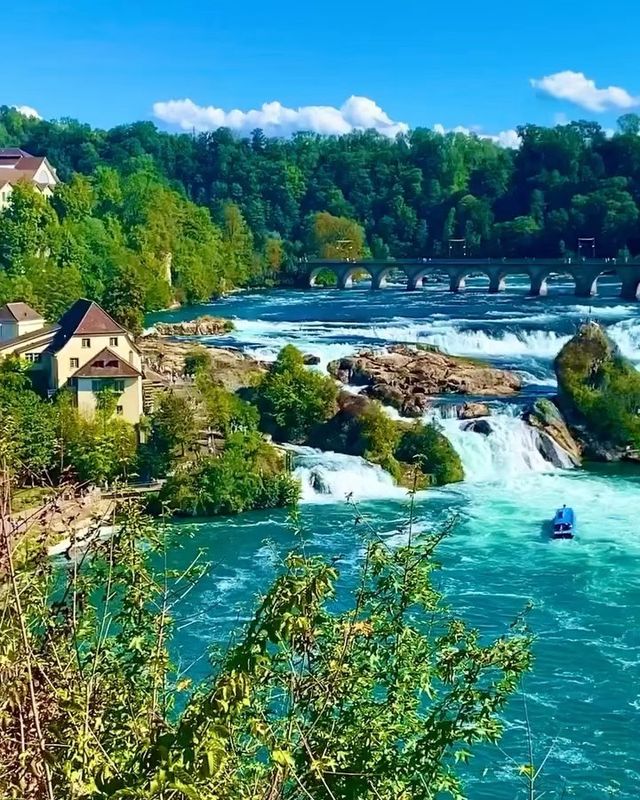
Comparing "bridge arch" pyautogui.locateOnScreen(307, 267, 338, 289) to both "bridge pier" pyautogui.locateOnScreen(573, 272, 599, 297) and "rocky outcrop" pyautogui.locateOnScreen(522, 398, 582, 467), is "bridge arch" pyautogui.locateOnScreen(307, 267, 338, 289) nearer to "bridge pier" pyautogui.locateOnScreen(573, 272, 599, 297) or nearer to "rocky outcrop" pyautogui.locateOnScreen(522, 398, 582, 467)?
"bridge pier" pyautogui.locateOnScreen(573, 272, 599, 297)

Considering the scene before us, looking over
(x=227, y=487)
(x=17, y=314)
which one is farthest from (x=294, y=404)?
(x=17, y=314)

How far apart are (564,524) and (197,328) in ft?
78.9

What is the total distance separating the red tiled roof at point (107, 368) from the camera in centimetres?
2530

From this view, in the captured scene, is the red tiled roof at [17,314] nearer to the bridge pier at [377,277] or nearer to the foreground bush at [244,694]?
the foreground bush at [244,694]

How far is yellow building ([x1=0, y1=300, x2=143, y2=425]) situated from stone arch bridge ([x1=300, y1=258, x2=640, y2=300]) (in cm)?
3500

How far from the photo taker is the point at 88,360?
1017 inches

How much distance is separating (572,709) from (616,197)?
65.6 metres

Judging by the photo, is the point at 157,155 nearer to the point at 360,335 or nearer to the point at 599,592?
the point at 360,335

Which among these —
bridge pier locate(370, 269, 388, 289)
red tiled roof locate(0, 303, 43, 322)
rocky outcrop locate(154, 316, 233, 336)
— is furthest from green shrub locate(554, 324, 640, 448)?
bridge pier locate(370, 269, 388, 289)

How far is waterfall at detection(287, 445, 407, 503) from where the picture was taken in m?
24.0

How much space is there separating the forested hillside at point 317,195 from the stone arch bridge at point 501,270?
531cm

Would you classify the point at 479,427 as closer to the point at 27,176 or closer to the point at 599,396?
the point at 599,396

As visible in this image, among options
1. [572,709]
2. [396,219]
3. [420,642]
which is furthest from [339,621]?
[396,219]

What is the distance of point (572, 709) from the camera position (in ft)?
44.1
